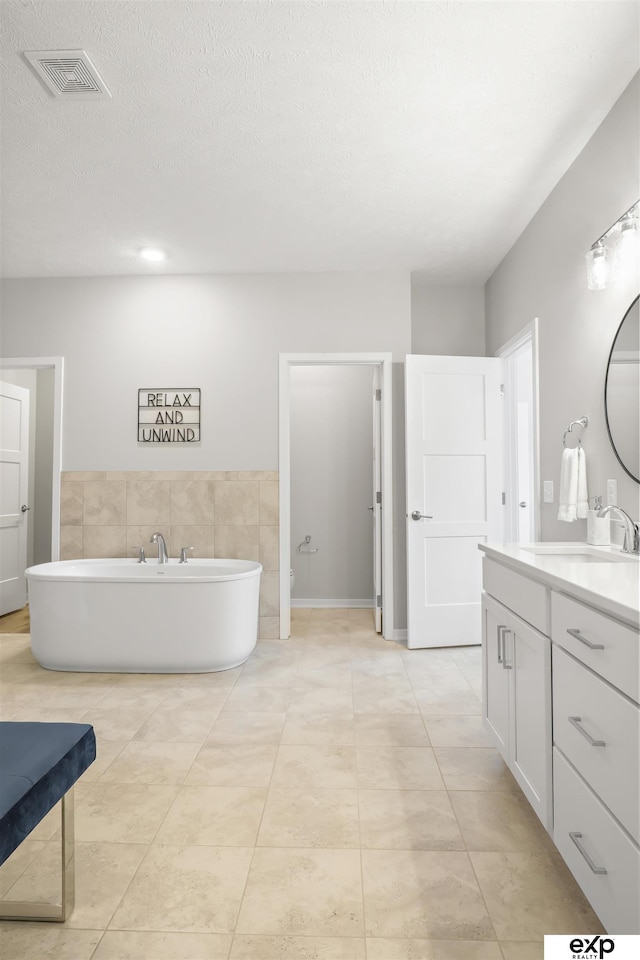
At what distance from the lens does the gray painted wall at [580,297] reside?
7.41 feet

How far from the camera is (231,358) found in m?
4.27

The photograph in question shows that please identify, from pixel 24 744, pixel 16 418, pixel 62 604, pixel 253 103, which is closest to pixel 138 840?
pixel 24 744

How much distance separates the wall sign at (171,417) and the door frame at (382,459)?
0.64 meters

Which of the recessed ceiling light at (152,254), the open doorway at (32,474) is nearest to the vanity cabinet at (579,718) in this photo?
the recessed ceiling light at (152,254)

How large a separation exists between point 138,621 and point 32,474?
305 centimetres

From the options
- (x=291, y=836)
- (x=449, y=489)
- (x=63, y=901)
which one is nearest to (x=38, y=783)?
(x=63, y=901)

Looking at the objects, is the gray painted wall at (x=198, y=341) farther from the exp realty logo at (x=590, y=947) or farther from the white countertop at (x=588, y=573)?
the exp realty logo at (x=590, y=947)

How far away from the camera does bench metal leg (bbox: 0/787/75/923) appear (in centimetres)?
149

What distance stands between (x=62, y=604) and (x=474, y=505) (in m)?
2.72

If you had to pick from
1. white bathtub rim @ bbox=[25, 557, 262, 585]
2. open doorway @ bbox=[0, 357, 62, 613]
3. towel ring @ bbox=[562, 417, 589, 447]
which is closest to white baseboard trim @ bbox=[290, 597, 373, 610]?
white bathtub rim @ bbox=[25, 557, 262, 585]

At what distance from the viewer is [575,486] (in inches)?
99.2

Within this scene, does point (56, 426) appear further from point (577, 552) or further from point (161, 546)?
point (577, 552)

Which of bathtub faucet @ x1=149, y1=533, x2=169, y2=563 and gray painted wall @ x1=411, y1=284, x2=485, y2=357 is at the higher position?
gray painted wall @ x1=411, y1=284, x2=485, y2=357

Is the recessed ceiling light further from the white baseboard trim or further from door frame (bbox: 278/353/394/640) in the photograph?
the white baseboard trim
